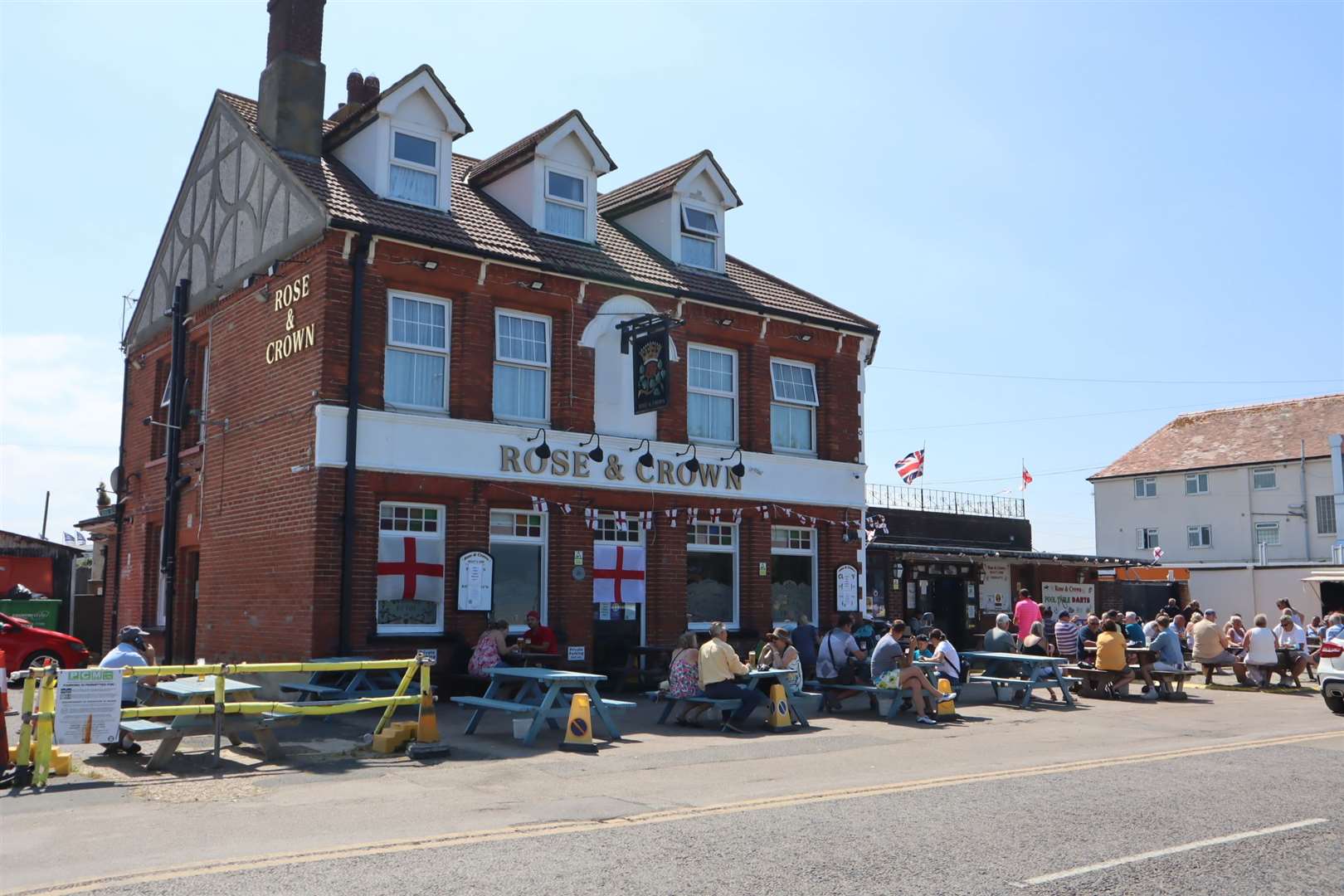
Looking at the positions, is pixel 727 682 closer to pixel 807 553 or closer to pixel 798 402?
pixel 807 553

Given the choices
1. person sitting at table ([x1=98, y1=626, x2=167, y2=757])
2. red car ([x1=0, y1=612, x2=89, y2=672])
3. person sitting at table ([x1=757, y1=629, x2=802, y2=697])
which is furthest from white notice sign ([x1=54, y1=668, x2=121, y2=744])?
red car ([x1=0, y1=612, x2=89, y2=672])

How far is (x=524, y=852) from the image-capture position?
7.61 m

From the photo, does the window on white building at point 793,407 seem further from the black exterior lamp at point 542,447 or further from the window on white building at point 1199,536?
the window on white building at point 1199,536

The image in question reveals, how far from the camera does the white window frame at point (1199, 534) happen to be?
54812mm

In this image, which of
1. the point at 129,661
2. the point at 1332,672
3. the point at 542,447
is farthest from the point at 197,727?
the point at 1332,672

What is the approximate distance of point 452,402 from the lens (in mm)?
18547

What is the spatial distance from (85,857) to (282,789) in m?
2.86

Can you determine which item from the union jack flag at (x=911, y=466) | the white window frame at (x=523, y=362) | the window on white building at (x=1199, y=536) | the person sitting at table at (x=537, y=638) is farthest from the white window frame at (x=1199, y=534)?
the person sitting at table at (x=537, y=638)

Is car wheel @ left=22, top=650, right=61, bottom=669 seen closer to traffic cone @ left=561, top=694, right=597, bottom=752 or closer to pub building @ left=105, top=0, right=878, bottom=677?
pub building @ left=105, top=0, right=878, bottom=677

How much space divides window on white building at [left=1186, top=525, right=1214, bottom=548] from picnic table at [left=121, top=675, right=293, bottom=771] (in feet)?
170

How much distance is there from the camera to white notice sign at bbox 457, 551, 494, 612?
18.1 m

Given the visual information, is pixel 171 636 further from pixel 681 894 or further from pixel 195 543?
pixel 681 894

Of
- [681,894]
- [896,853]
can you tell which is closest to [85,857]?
[681,894]

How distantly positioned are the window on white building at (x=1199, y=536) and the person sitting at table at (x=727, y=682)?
46.4 m
